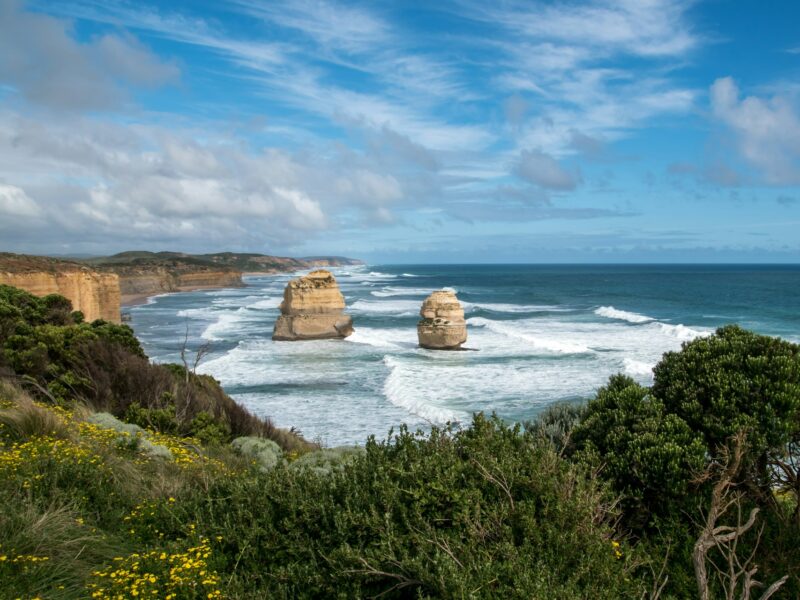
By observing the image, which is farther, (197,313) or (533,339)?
(197,313)

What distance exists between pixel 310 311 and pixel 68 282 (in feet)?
49.2

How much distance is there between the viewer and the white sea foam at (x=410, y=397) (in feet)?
69.8

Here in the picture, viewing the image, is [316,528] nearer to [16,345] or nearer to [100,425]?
[100,425]

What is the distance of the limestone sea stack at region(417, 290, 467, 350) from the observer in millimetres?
37312

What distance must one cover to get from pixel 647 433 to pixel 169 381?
10.9 metres

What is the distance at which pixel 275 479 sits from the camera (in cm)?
602

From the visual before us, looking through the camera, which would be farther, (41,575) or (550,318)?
(550,318)

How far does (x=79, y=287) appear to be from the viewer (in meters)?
35.5

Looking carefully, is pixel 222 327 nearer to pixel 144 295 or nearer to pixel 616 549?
pixel 616 549

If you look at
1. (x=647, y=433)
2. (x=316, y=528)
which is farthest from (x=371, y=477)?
(x=647, y=433)

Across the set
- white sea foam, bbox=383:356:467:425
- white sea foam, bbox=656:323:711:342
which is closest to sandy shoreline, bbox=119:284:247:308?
white sea foam, bbox=383:356:467:425

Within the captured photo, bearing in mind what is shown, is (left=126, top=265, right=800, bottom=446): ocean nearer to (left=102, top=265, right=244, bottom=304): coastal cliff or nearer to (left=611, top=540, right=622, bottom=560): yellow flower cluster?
(left=611, top=540, right=622, bottom=560): yellow flower cluster

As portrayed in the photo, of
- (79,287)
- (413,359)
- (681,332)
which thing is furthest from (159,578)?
(681,332)

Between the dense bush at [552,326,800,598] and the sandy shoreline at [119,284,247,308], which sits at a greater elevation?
the dense bush at [552,326,800,598]
